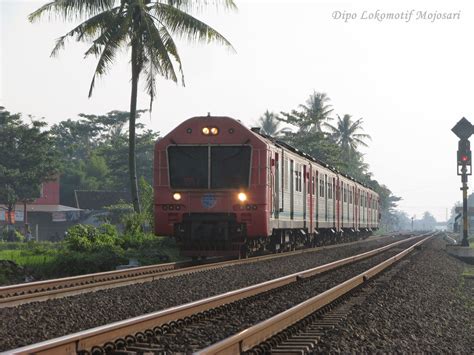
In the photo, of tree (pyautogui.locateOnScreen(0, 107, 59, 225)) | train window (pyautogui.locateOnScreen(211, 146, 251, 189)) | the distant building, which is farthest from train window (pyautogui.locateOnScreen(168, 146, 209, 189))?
the distant building

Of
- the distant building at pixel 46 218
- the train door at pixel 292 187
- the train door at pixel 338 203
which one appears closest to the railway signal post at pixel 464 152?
the train door at pixel 338 203

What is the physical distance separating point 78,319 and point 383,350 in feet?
10.8

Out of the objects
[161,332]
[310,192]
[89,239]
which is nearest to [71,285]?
[161,332]

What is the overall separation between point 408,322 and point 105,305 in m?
3.61

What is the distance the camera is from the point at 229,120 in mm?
16594

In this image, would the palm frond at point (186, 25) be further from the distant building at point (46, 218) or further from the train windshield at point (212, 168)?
the distant building at point (46, 218)

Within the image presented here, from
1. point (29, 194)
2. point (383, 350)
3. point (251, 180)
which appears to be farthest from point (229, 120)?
point (29, 194)

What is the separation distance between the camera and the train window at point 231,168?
16.3 m

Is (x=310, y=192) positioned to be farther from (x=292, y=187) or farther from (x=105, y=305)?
(x=105, y=305)

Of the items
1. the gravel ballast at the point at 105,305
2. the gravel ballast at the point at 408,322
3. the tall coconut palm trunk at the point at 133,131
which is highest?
the tall coconut palm trunk at the point at 133,131

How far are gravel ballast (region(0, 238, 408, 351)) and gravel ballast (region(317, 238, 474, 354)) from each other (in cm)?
235

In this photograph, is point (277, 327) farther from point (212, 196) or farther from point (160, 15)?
point (160, 15)

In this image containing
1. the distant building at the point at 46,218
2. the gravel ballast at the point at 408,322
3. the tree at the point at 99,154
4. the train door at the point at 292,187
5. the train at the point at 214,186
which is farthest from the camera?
the tree at the point at 99,154

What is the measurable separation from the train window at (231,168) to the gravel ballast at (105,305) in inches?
126
